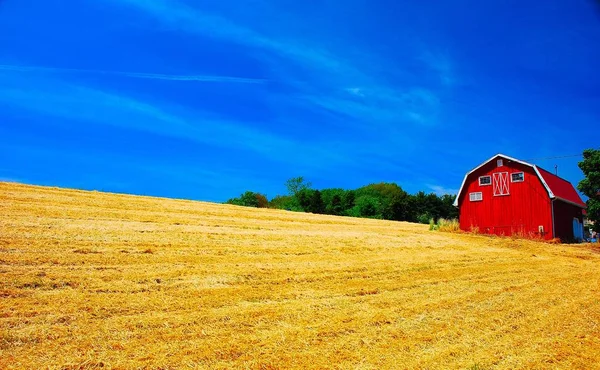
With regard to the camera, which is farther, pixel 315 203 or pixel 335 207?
pixel 335 207

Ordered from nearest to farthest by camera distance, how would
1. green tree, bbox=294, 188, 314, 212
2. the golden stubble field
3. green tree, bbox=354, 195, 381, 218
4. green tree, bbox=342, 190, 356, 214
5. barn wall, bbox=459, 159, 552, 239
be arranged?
the golden stubble field
barn wall, bbox=459, 159, 552, 239
green tree, bbox=354, 195, 381, 218
green tree, bbox=294, 188, 314, 212
green tree, bbox=342, 190, 356, 214

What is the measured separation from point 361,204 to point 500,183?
41476 mm

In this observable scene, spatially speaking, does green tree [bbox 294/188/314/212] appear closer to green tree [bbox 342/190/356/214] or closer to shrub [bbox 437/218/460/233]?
green tree [bbox 342/190/356/214]

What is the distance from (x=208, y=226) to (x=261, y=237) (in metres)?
2.56

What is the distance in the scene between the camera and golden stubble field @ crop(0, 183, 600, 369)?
625 cm

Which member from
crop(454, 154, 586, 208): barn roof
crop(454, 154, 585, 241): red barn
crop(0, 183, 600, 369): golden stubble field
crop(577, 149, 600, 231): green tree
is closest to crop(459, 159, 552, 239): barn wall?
crop(454, 154, 585, 241): red barn

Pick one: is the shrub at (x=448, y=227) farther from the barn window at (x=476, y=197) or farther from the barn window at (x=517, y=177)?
the barn window at (x=517, y=177)

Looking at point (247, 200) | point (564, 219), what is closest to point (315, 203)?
point (247, 200)

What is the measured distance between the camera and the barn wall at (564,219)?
32.8 m

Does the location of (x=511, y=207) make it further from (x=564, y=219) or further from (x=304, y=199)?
(x=304, y=199)

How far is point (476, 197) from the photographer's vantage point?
3544cm

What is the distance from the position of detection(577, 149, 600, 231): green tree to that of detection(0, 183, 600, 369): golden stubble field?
785 inches

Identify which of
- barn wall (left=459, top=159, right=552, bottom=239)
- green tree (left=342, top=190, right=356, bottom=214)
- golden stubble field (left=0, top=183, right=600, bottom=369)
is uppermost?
green tree (left=342, top=190, right=356, bottom=214)

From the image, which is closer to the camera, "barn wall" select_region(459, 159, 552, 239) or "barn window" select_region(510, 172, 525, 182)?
"barn wall" select_region(459, 159, 552, 239)
